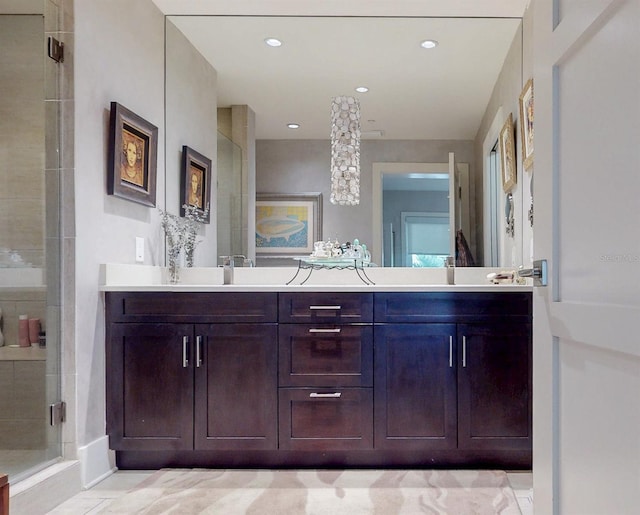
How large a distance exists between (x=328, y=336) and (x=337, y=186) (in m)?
0.98

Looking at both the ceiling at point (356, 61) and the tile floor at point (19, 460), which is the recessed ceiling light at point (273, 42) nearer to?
the ceiling at point (356, 61)

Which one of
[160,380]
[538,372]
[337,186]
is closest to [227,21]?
[337,186]

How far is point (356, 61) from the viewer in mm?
2990

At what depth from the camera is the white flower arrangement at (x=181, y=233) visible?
117 inches

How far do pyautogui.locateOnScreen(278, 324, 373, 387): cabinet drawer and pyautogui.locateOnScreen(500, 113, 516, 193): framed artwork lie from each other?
1177 mm

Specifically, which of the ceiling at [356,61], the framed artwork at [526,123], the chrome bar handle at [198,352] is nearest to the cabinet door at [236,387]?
the chrome bar handle at [198,352]

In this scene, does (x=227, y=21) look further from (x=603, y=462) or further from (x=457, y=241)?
A: (x=603, y=462)

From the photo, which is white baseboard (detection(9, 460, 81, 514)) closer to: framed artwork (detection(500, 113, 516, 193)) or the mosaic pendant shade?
the mosaic pendant shade

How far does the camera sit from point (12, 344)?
2.16 m

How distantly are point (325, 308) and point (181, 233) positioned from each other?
1.08m

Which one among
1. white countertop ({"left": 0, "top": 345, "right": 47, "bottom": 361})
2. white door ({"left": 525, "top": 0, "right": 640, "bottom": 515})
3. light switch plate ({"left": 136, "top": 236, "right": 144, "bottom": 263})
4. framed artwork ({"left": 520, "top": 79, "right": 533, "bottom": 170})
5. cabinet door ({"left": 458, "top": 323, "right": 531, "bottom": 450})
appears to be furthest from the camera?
Answer: light switch plate ({"left": 136, "top": 236, "right": 144, "bottom": 263})

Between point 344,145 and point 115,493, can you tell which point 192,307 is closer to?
point 115,493

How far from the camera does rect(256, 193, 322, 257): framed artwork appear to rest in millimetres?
2969

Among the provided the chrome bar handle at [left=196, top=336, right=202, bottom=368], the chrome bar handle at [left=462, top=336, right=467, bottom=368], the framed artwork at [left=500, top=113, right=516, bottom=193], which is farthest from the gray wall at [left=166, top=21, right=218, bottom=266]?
the framed artwork at [left=500, top=113, right=516, bottom=193]
